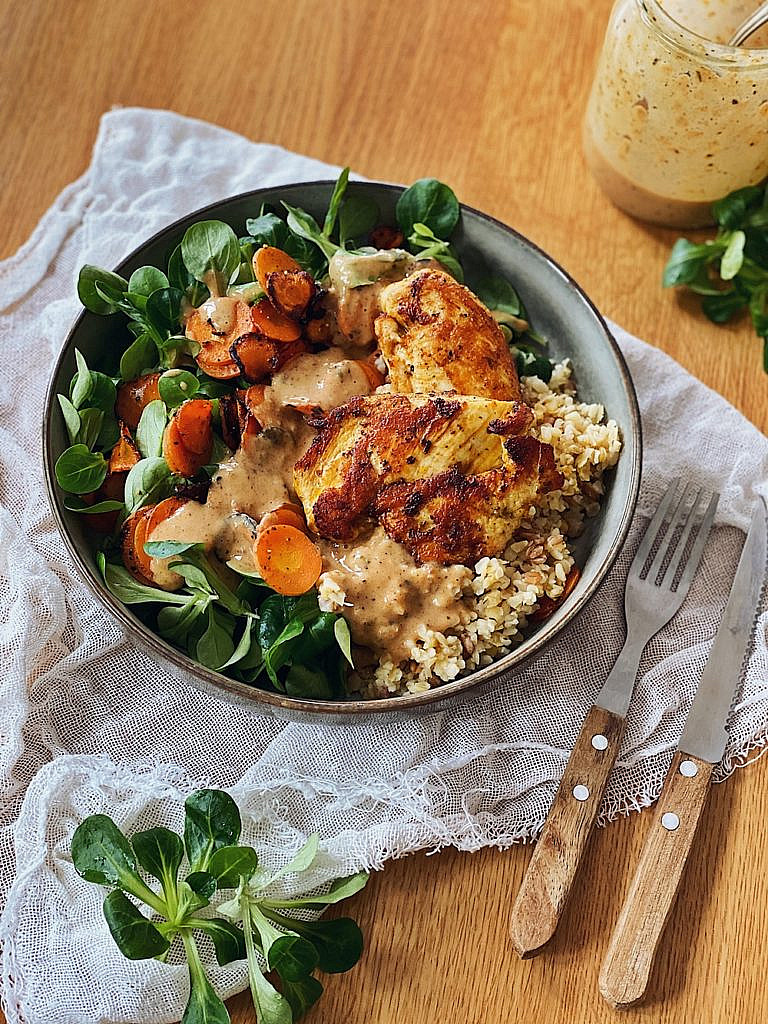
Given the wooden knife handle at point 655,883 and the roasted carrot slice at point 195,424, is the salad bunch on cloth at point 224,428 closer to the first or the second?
the roasted carrot slice at point 195,424

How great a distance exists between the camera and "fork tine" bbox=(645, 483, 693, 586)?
2.40 meters

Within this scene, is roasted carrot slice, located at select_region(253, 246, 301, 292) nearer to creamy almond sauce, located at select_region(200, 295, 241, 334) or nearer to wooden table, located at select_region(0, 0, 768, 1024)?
creamy almond sauce, located at select_region(200, 295, 241, 334)

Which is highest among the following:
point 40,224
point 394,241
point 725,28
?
point 725,28

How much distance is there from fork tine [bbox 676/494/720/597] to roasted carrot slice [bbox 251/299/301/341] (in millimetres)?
1017

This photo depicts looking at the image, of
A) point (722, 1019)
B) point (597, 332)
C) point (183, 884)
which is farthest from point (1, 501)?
point (722, 1019)

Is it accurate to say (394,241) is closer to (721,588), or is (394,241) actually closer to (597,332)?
(597,332)

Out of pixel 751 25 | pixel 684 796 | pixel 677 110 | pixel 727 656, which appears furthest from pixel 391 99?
pixel 684 796

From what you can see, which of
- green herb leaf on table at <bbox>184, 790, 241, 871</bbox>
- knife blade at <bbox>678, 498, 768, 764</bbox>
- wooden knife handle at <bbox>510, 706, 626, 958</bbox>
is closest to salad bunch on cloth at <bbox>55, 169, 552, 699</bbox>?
green herb leaf on table at <bbox>184, 790, 241, 871</bbox>

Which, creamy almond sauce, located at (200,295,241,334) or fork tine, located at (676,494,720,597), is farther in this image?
fork tine, located at (676,494,720,597)

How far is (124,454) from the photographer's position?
2.16m

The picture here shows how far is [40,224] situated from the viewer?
2.76 meters

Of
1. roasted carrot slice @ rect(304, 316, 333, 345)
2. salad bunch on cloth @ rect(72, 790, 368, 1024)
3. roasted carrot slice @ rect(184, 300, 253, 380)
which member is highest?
roasted carrot slice @ rect(304, 316, 333, 345)

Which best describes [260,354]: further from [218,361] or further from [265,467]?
[265,467]

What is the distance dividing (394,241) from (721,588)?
1101mm
